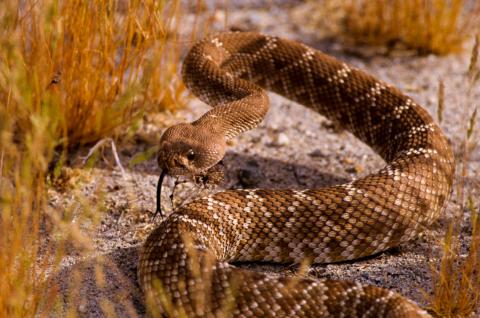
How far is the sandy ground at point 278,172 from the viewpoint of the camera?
5574mm

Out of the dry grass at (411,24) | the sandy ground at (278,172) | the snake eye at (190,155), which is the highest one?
the dry grass at (411,24)

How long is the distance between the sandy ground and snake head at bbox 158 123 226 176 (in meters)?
0.65

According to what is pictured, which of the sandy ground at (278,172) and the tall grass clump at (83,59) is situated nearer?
the sandy ground at (278,172)

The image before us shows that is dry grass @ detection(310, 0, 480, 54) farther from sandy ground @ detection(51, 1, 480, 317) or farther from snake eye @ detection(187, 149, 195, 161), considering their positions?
snake eye @ detection(187, 149, 195, 161)

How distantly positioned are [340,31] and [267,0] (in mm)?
1621

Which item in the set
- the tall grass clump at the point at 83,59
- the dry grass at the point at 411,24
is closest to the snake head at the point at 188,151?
the tall grass clump at the point at 83,59

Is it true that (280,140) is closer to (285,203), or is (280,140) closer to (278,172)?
(278,172)

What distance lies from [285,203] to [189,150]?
0.94 m

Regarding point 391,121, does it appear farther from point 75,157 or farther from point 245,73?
point 75,157

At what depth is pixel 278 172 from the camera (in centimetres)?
762

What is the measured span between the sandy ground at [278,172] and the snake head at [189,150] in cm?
65

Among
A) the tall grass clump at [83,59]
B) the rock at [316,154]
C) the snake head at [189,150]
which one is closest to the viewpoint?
the snake head at [189,150]

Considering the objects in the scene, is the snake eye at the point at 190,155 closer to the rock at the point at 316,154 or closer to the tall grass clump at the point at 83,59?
the tall grass clump at the point at 83,59

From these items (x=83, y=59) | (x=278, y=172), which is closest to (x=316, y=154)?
(x=278, y=172)
